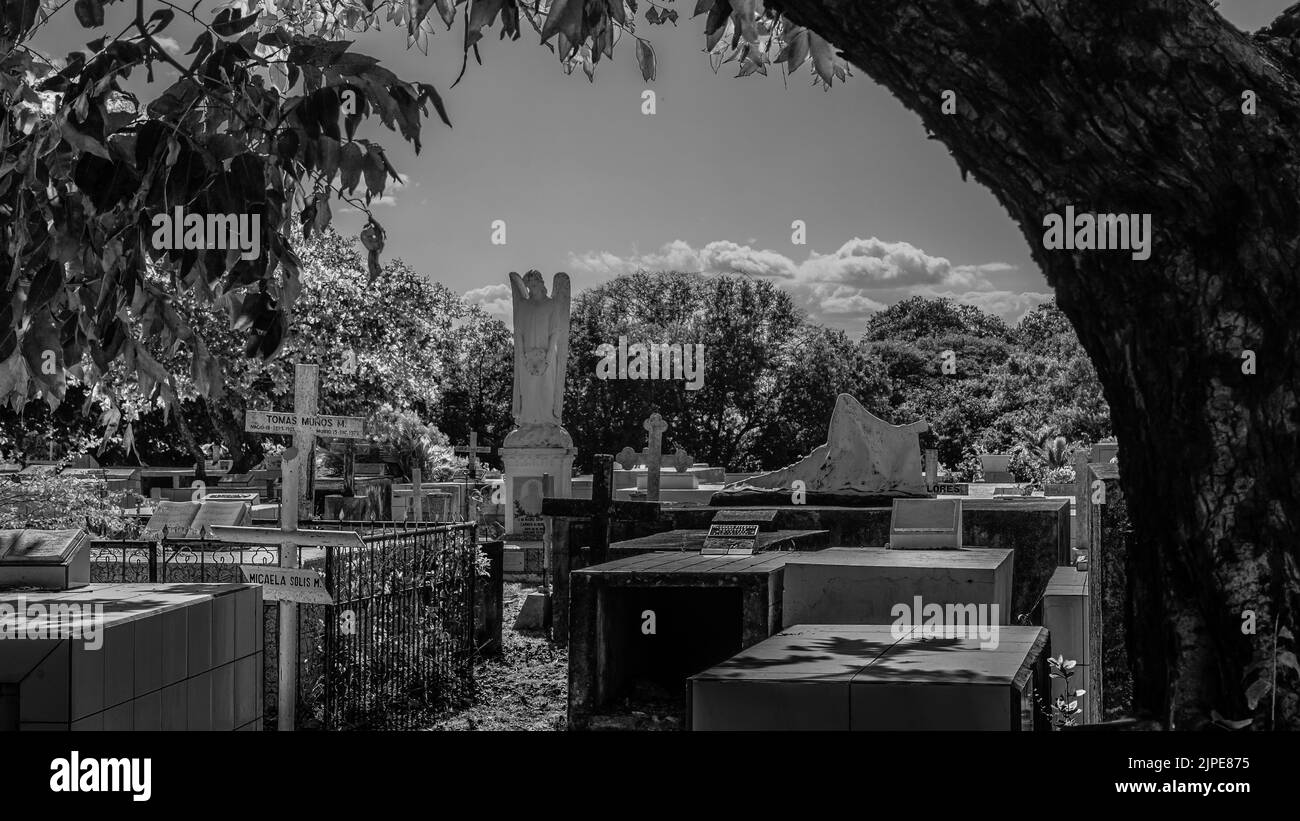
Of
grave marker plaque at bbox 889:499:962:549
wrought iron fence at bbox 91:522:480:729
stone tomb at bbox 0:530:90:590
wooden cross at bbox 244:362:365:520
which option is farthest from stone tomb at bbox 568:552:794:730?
wrought iron fence at bbox 91:522:480:729

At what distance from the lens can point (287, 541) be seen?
26.5 ft

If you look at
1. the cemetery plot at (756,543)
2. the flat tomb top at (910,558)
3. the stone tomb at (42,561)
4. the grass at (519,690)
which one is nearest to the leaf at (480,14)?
the stone tomb at (42,561)

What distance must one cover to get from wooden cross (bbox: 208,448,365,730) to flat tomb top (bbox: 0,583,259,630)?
320cm

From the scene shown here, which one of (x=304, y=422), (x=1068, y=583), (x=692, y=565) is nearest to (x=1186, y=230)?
(x=692, y=565)

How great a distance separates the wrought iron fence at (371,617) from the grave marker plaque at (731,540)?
3.18 m

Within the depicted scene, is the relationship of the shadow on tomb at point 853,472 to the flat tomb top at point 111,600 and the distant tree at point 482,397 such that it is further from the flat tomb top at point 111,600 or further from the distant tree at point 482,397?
the distant tree at point 482,397

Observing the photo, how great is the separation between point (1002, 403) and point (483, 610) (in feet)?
124

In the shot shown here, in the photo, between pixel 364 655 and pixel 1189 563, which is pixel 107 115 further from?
pixel 364 655

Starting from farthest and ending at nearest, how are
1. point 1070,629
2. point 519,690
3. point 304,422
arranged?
point 519,690 < point 304,422 < point 1070,629

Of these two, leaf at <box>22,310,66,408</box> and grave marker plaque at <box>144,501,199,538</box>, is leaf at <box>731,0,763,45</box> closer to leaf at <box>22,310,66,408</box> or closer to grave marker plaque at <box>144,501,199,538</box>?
leaf at <box>22,310,66,408</box>

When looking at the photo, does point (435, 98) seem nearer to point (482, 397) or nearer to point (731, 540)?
point (731, 540)

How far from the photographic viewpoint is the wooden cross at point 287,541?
7977 millimetres

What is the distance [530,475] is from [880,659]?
18855 millimetres
